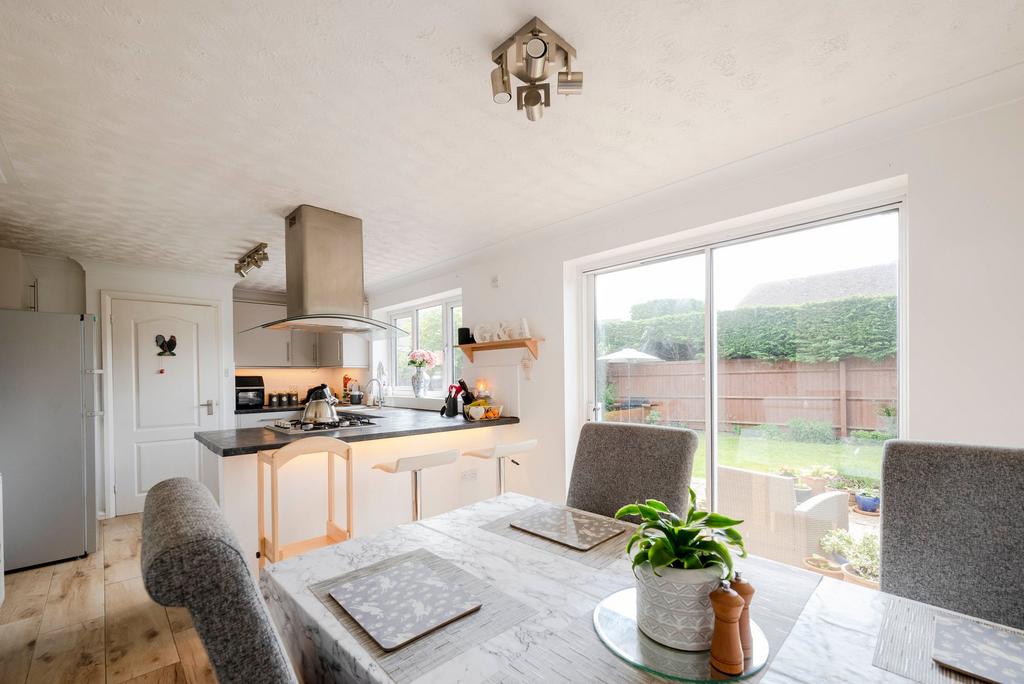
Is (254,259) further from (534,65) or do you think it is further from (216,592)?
(216,592)

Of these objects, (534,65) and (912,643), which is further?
(534,65)

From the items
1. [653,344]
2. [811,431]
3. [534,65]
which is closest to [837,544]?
[811,431]

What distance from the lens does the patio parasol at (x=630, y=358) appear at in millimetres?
3023

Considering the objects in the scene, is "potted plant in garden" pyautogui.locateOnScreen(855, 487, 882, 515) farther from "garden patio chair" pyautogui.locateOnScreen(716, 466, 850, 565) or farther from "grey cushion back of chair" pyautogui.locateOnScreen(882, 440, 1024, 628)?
"grey cushion back of chair" pyautogui.locateOnScreen(882, 440, 1024, 628)

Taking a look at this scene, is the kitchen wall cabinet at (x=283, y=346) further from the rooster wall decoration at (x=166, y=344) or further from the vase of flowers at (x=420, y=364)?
the vase of flowers at (x=420, y=364)

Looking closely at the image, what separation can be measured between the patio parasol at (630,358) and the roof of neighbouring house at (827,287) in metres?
0.63

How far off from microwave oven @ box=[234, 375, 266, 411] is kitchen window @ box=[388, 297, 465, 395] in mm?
1412

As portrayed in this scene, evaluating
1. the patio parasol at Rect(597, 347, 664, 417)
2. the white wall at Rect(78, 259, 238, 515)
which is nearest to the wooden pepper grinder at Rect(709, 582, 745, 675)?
the patio parasol at Rect(597, 347, 664, 417)

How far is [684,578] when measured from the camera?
2.57ft

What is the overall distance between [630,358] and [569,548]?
205cm

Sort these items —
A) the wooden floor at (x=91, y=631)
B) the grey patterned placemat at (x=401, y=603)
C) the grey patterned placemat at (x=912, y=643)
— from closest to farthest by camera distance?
the grey patterned placemat at (x=912, y=643) < the grey patterned placemat at (x=401, y=603) < the wooden floor at (x=91, y=631)

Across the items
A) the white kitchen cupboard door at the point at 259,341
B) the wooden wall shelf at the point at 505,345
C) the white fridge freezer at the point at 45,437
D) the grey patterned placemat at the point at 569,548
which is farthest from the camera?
the white kitchen cupboard door at the point at 259,341

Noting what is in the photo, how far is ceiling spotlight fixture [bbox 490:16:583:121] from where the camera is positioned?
4.36 ft

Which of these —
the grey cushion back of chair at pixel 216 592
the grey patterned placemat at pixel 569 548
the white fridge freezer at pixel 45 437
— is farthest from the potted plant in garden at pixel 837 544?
the white fridge freezer at pixel 45 437
